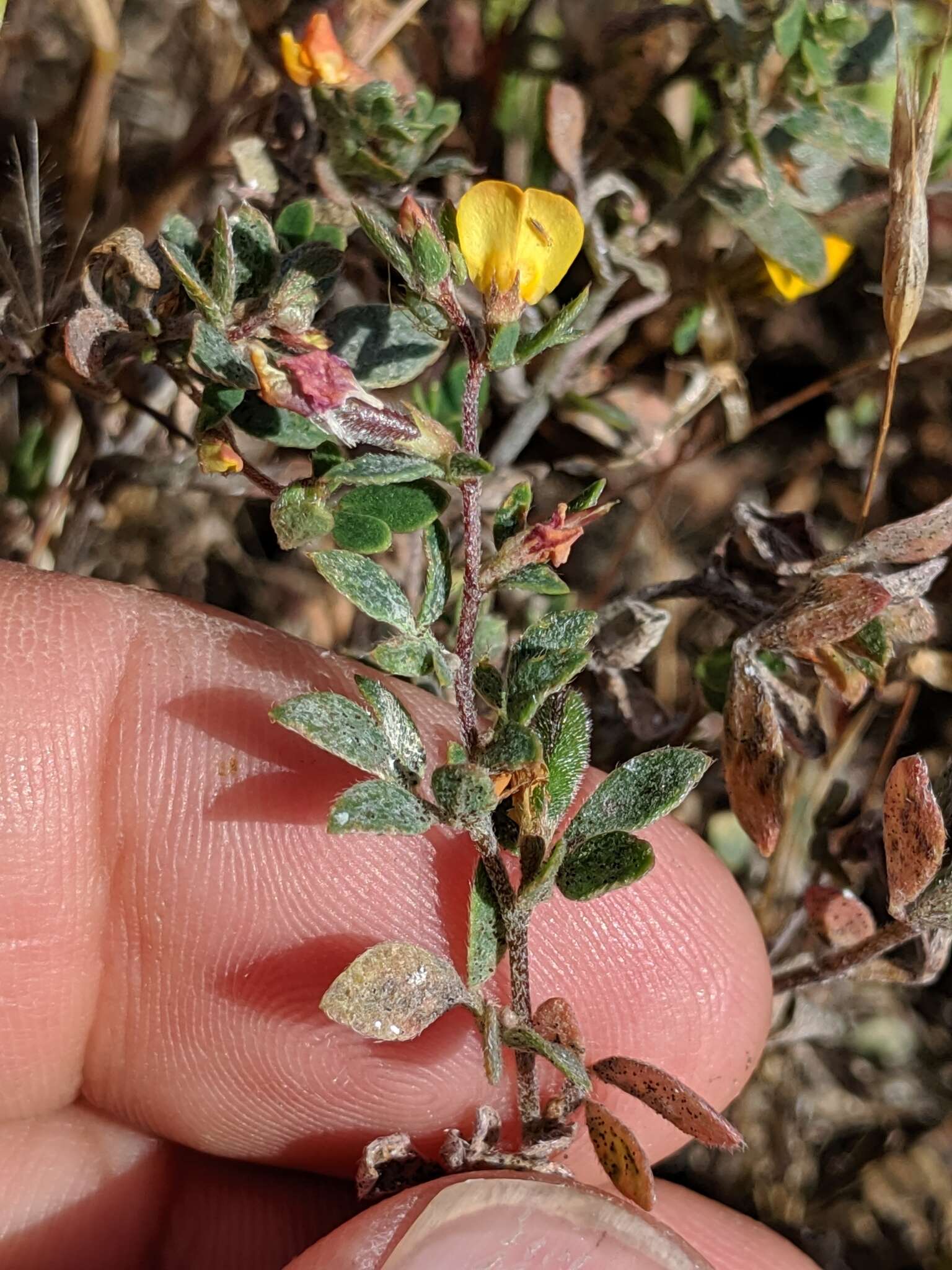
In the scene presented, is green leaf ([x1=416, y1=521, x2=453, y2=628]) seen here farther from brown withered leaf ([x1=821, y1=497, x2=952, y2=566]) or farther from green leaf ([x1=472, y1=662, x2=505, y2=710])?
brown withered leaf ([x1=821, y1=497, x2=952, y2=566])

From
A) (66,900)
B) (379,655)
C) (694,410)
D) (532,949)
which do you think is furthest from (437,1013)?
(694,410)

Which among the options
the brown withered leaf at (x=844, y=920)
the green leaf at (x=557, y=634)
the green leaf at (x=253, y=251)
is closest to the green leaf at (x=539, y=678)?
the green leaf at (x=557, y=634)

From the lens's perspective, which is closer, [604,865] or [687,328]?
[604,865]

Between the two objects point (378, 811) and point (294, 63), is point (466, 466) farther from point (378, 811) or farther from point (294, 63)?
point (294, 63)

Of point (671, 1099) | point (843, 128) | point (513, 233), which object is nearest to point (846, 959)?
point (671, 1099)

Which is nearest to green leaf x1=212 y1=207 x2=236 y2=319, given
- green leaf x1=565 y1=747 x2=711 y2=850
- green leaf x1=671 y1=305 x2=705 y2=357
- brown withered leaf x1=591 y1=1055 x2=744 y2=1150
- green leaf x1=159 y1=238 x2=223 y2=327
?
green leaf x1=159 y1=238 x2=223 y2=327

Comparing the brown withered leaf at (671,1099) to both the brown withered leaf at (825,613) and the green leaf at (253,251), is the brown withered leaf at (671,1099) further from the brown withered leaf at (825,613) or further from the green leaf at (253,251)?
the green leaf at (253,251)
